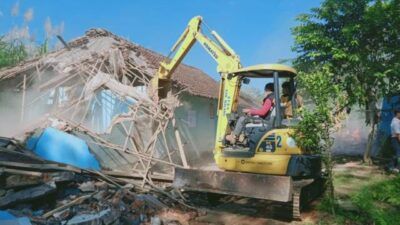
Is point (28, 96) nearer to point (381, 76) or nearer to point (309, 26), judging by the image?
point (309, 26)

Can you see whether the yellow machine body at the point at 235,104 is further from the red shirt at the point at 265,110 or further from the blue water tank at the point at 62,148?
the blue water tank at the point at 62,148

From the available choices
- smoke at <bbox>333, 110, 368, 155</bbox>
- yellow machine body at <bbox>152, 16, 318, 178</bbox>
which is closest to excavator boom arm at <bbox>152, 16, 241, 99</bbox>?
yellow machine body at <bbox>152, 16, 318, 178</bbox>

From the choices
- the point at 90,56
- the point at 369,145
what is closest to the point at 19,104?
the point at 90,56

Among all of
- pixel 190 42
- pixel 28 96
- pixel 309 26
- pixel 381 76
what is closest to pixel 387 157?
pixel 381 76

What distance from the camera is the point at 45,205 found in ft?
24.8

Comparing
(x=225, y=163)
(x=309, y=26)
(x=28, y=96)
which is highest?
(x=309, y=26)

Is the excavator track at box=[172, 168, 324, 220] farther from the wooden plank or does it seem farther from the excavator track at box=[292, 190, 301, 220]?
the wooden plank

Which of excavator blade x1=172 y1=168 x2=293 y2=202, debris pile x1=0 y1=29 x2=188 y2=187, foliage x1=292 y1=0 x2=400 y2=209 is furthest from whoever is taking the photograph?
foliage x1=292 y1=0 x2=400 y2=209

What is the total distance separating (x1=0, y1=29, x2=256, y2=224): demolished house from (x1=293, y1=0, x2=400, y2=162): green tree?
217 inches

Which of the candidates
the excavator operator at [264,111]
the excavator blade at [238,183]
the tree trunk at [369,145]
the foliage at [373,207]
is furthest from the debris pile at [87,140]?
the tree trunk at [369,145]

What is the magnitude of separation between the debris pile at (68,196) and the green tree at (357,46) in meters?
8.06

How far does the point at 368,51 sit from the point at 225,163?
27.7 feet

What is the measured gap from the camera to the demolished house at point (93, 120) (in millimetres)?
9188

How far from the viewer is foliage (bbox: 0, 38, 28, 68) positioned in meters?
20.4
